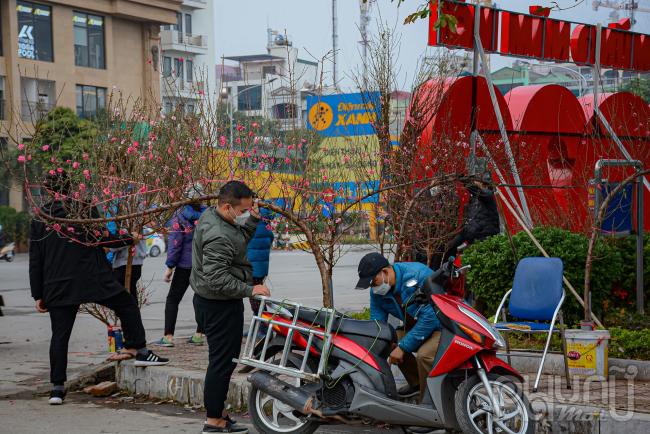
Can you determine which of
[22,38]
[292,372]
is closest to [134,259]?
[292,372]

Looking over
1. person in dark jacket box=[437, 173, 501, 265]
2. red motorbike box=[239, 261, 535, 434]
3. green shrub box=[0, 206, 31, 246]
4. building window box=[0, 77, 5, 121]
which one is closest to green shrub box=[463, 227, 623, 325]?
person in dark jacket box=[437, 173, 501, 265]

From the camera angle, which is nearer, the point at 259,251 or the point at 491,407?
the point at 491,407

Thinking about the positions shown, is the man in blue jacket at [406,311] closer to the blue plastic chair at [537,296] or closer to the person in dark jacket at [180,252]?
the blue plastic chair at [537,296]

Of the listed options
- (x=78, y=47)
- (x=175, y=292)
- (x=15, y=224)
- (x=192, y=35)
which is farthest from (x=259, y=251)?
(x=192, y=35)

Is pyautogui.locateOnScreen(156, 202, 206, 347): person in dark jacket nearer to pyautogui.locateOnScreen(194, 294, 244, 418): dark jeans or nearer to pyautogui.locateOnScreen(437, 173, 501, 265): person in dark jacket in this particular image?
pyautogui.locateOnScreen(437, 173, 501, 265): person in dark jacket

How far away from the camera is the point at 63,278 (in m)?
8.20

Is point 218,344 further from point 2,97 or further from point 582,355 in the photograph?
point 2,97

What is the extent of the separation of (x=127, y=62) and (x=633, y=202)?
46.2 m

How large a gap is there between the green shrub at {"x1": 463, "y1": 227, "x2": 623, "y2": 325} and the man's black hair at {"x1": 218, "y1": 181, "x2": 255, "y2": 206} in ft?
12.4

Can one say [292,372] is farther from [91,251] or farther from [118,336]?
[118,336]

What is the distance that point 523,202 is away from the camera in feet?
39.4

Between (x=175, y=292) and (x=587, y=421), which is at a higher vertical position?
(x=175, y=292)

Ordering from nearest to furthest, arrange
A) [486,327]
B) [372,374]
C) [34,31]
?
[486,327], [372,374], [34,31]

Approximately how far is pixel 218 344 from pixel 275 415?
644mm
